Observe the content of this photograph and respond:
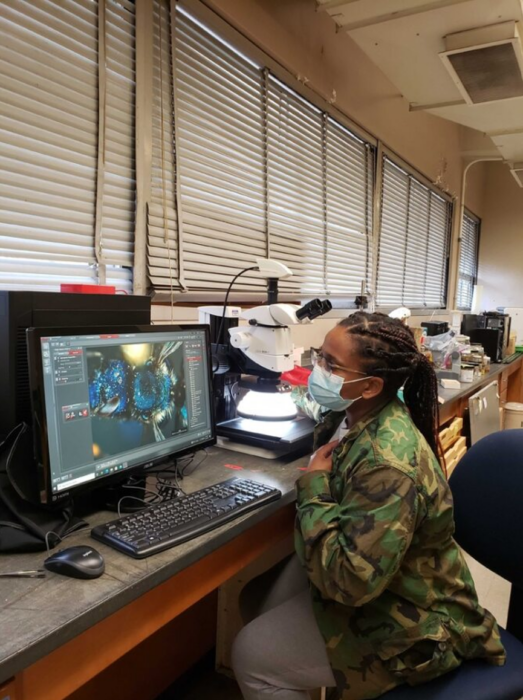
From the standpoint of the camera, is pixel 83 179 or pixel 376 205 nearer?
pixel 83 179

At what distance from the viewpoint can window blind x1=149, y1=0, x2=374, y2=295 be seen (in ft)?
6.80

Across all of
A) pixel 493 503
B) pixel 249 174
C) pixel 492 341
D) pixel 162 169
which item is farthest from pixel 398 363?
pixel 492 341

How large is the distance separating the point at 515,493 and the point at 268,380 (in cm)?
77

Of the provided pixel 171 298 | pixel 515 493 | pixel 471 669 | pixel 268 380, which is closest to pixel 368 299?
pixel 171 298

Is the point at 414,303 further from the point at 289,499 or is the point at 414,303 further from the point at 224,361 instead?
the point at 289,499

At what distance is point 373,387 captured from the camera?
1.24 metres

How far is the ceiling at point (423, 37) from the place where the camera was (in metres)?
2.27

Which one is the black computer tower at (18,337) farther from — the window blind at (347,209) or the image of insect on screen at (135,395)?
the window blind at (347,209)

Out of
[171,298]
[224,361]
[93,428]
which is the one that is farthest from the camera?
[171,298]

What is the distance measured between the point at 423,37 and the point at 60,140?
199 cm

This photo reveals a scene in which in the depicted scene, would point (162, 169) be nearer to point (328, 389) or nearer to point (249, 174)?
point (249, 174)

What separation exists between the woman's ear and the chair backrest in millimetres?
398

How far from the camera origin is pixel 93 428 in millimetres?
1065

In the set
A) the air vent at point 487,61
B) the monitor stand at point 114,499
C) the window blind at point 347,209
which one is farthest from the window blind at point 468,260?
the monitor stand at point 114,499
